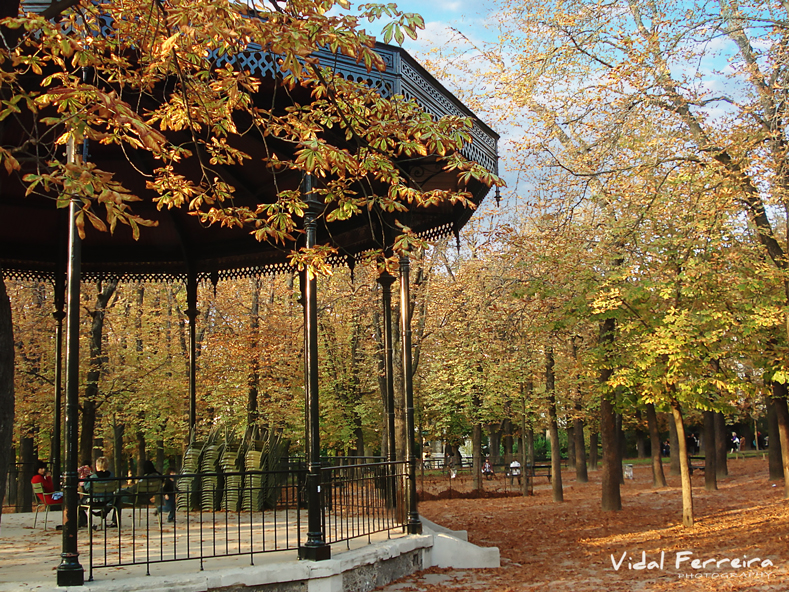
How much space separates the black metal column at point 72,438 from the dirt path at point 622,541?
3.55m

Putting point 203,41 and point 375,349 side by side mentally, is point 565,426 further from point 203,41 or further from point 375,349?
point 203,41

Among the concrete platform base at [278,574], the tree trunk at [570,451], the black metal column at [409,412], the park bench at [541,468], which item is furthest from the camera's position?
the tree trunk at [570,451]

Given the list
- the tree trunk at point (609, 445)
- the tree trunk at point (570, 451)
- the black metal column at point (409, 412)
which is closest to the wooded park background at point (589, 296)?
the tree trunk at point (609, 445)

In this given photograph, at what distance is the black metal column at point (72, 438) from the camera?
621 centimetres

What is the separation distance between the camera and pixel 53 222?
12664 mm

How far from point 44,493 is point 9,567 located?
4.03 metres

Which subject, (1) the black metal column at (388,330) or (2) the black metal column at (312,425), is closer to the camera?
(2) the black metal column at (312,425)

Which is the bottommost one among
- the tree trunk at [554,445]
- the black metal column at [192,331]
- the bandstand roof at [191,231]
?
the tree trunk at [554,445]

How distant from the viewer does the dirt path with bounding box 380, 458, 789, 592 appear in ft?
29.9

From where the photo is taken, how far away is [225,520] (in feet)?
30.6

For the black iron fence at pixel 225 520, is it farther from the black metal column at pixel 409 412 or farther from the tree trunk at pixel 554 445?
the tree trunk at pixel 554 445

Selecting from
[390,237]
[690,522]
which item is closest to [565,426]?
[690,522]

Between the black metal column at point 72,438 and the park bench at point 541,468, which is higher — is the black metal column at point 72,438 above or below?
above

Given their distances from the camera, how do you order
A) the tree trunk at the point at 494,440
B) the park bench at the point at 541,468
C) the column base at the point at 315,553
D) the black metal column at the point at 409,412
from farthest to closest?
the tree trunk at the point at 494,440 → the park bench at the point at 541,468 → the black metal column at the point at 409,412 → the column base at the point at 315,553
